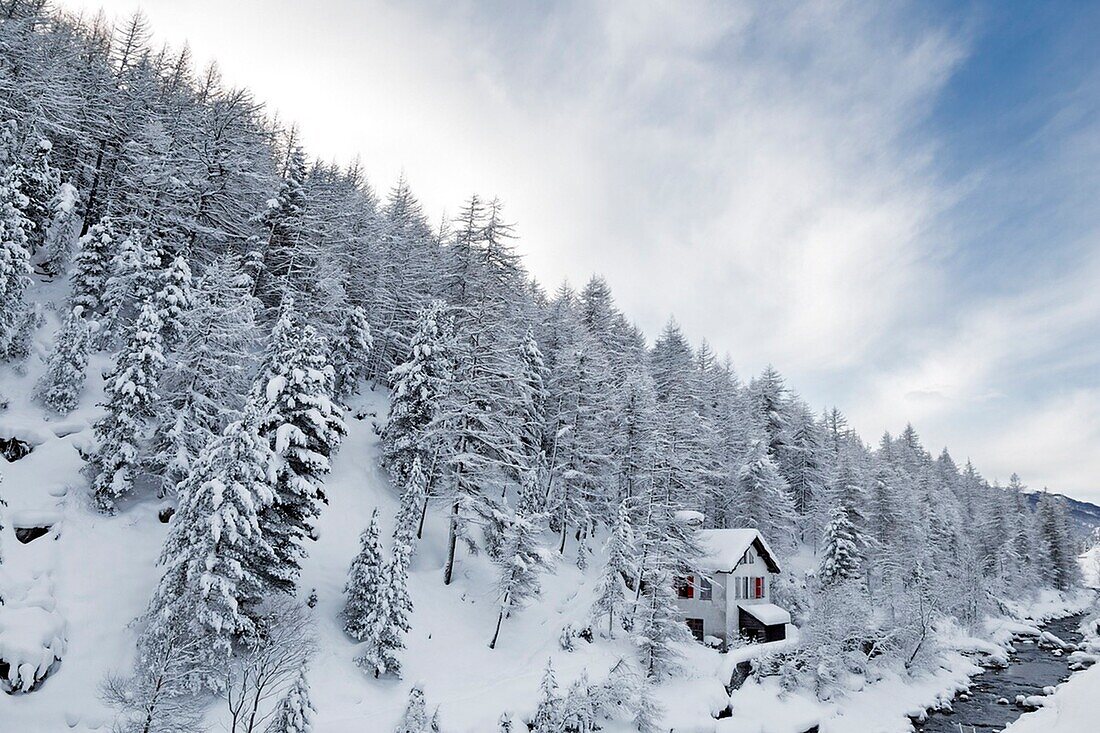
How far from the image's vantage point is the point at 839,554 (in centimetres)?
4822

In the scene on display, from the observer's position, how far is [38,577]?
19.4 m

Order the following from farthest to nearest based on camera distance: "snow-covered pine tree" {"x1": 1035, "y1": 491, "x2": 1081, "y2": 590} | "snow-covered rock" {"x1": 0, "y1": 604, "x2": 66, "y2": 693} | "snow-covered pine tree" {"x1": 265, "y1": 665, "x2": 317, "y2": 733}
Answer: "snow-covered pine tree" {"x1": 1035, "y1": 491, "x2": 1081, "y2": 590}
"snow-covered pine tree" {"x1": 265, "y1": 665, "x2": 317, "y2": 733}
"snow-covered rock" {"x1": 0, "y1": 604, "x2": 66, "y2": 693}

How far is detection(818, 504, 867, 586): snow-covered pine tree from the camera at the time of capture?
4806 cm

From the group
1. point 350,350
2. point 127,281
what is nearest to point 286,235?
point 350,350

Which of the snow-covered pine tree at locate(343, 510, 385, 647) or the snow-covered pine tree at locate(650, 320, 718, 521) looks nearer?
the snow-covered pine tree at locate(343, 510, 385, 647)

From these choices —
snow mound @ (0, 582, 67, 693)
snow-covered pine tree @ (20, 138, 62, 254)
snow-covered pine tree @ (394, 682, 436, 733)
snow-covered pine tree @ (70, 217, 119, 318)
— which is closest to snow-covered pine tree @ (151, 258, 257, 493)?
snow-covered pine tree @ (70, 217, 119, 318)

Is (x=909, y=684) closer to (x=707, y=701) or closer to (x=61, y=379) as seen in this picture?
(x=707, y=701)

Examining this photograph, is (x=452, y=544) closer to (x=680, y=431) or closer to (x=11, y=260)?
(x=680, y=431)

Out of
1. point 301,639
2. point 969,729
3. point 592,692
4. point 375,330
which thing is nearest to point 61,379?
point 301,639

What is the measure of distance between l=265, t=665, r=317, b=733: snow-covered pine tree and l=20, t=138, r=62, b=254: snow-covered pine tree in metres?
27.6

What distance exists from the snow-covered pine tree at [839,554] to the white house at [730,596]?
903 cm

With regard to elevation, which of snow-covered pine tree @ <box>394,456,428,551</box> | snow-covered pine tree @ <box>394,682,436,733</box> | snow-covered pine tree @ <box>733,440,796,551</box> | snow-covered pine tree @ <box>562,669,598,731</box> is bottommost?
snow-covered pine tree @ <box>562,669,598,731</box>

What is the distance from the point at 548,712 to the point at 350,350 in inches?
1057

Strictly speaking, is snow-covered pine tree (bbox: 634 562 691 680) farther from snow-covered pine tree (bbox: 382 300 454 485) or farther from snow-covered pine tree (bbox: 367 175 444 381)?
snow-covered pine tree (bbox: 367 175 444 381)
